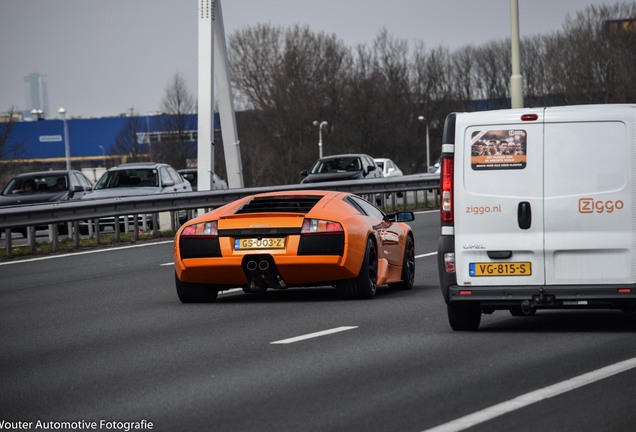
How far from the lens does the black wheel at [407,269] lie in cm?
1570

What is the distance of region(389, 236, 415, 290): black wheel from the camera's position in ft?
51.5

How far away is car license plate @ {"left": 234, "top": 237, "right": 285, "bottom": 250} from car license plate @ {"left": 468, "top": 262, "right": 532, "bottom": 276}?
2886mm

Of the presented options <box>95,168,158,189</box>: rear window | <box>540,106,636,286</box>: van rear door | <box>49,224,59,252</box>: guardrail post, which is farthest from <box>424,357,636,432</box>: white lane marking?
<box>95,168,158,189</box>: rear window

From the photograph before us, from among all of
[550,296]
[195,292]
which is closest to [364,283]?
[195,292]

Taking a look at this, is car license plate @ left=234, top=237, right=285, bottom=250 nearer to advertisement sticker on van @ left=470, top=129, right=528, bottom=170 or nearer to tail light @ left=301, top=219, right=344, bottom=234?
tail light @ left=301, top=219, right=344, bottom=234

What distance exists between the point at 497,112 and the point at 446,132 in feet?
1.46

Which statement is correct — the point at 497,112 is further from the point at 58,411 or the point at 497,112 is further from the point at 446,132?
the point at 58,411

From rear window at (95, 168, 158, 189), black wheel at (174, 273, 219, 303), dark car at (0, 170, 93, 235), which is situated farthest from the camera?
dark car at (0, 170, 93, 235)

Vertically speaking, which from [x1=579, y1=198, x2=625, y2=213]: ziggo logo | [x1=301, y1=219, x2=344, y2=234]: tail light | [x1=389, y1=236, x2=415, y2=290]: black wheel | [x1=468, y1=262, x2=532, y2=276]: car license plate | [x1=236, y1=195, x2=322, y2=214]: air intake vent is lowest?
[x1=389, y1=236, x2=415, y2=290]: black wheel

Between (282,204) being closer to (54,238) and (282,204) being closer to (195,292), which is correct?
(195,292)

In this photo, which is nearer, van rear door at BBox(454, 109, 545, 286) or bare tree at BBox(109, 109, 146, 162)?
van rear door at BBox(454, 109, 545, 286)

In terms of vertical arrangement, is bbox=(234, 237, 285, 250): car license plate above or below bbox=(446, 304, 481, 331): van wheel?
above

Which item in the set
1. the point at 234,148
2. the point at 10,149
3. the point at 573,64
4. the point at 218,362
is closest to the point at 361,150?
the point at 573,64

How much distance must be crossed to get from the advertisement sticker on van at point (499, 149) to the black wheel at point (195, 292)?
4.28m
